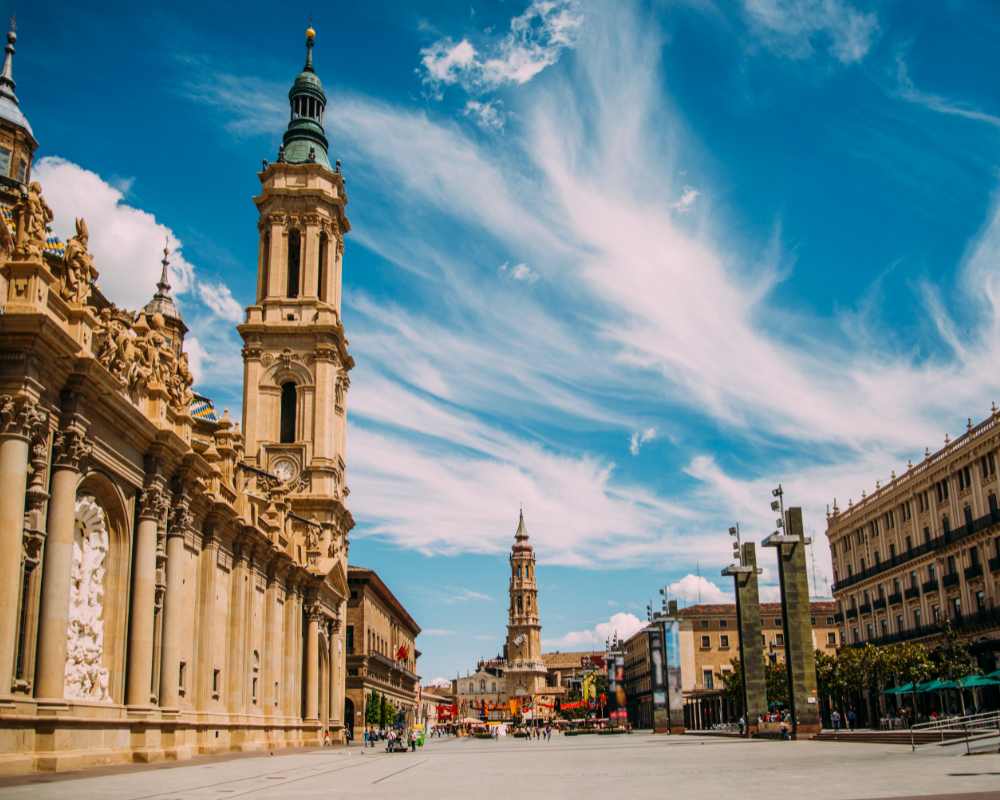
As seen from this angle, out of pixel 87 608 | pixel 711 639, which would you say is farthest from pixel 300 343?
pixel 711 639

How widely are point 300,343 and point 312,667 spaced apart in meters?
23.8

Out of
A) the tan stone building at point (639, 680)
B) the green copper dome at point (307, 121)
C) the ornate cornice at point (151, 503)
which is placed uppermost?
the green copper dome at point (307, 121)

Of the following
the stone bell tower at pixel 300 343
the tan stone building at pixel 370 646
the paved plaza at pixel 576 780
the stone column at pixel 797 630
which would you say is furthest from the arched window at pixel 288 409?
the paved plaza at pixel 576 780

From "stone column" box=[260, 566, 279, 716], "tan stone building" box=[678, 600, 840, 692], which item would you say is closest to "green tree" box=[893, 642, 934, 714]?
"stone column" box=[260, 566, 279, 716]

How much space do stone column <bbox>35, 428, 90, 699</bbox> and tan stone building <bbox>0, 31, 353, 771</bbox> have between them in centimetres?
4

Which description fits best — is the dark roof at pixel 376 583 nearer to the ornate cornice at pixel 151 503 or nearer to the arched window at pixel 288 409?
the arched window at pixel 288 409

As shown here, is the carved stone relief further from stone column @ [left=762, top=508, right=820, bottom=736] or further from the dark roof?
the dark roof

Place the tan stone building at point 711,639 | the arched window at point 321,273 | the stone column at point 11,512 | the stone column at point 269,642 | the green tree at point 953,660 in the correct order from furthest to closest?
the tan stone building at point 711,639, the arched window at point 321,273, the green tree at point 953,660, the stone column at point 269,642, the stone column at point 11,512

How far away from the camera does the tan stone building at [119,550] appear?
23.3 meters

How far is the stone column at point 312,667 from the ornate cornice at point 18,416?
37.8 m

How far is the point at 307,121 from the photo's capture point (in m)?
76.8

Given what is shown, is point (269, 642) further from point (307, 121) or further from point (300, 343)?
point (307, 121)

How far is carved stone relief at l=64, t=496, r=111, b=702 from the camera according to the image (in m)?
26.9

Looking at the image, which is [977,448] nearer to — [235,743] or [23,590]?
[235,743]
